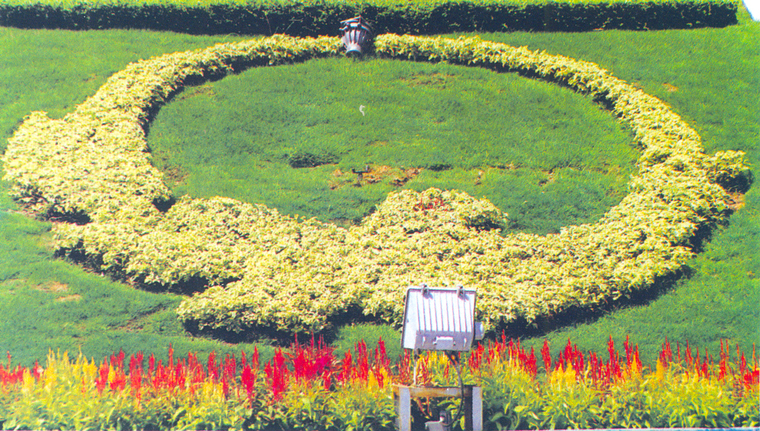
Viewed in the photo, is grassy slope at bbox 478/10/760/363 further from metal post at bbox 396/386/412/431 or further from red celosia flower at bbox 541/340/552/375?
metal post at bbox 396/386/412/431

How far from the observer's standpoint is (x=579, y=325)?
6.46 m

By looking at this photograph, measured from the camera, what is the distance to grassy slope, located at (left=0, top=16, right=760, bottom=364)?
6.31m

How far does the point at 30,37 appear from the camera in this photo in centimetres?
941

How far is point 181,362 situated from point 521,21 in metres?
7.35

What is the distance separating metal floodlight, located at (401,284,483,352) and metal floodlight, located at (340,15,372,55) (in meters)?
5.54

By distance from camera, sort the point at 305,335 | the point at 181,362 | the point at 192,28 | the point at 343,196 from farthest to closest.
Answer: the point at 192,28 → the point at 343,196 → the point at 305,335 → the point at 181,362

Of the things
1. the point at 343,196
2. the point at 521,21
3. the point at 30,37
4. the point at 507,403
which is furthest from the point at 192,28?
the point at 507,403

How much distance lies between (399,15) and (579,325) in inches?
226

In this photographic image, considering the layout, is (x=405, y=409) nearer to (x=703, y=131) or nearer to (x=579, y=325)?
(x=579, y=325)

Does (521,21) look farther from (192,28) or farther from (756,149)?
(192,28)

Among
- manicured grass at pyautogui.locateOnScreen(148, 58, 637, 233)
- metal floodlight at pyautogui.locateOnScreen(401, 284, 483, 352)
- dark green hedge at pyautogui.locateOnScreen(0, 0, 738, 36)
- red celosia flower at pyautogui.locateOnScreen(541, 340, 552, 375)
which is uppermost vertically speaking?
dark green hedge at pyautogui.locateOnScreen(0, 0, 738, 36)

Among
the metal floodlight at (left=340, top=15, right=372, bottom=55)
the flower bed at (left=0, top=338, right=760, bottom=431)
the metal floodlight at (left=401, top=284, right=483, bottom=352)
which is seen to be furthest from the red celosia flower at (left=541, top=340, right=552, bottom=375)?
the metal floodlight at (left=340, top=15, right=372, bottom=55)

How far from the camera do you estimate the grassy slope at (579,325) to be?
6312 millimetres

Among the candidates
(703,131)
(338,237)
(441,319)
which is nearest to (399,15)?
(338,237)
